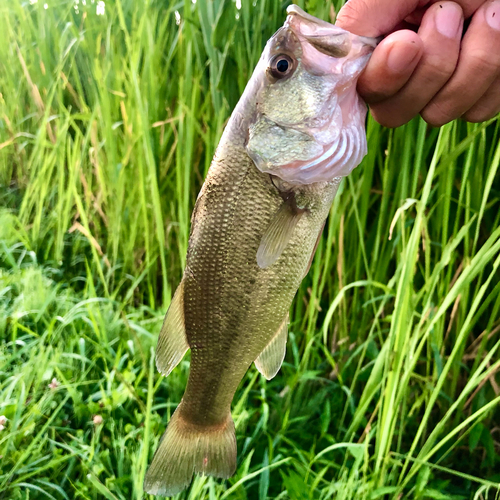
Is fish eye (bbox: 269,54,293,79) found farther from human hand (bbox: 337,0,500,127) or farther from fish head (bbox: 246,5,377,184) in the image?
human hand (bbox: 337,0,500,127)

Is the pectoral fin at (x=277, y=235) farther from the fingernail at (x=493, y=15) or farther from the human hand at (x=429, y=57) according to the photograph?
the fingernail at (x=493, y=15)

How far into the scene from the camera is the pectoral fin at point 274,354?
2.65ft

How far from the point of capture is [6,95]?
2.46 meters

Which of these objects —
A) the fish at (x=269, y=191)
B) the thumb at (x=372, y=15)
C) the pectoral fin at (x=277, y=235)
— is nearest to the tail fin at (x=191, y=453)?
the fish at (x=269, y=191)

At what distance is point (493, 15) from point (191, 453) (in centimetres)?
97

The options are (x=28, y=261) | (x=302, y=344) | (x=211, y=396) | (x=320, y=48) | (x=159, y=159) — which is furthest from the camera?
(x=28, y=261)

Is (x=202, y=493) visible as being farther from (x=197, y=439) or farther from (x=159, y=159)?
(x=159, y=159)

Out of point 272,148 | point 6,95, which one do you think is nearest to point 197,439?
point 272,148

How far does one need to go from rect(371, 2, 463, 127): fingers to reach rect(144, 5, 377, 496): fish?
9cm

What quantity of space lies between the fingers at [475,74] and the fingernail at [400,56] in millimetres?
128

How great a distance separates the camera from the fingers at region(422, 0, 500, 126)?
693mm

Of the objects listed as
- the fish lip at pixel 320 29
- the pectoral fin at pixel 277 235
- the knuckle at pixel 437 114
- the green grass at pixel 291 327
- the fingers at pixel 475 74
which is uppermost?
the fish lip at pixel 320 29

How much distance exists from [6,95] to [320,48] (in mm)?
2448

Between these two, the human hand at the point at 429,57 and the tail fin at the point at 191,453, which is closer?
the human hand at the point at 429,57
